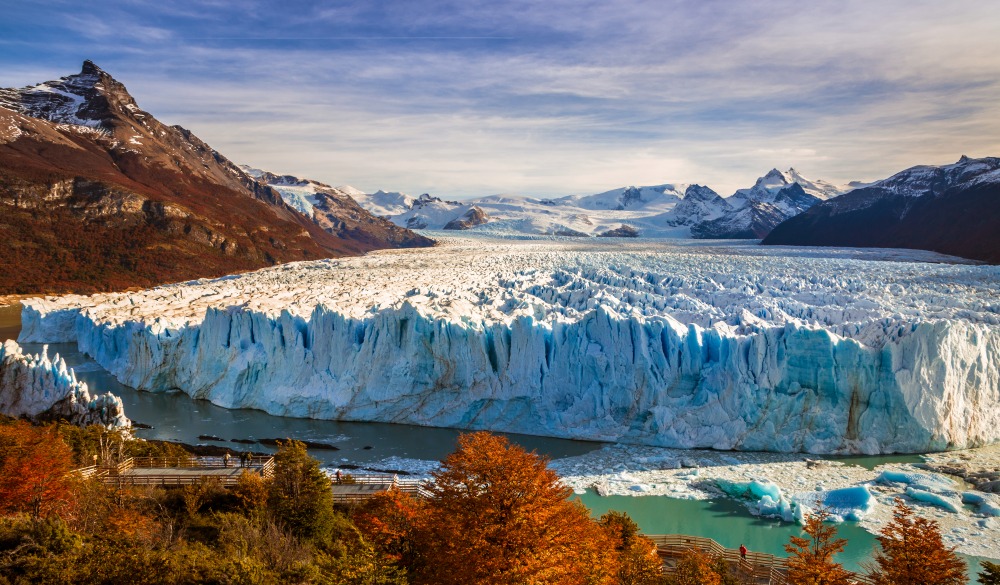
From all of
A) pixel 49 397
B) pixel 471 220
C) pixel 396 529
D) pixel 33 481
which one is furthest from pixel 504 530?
pixel 471 220

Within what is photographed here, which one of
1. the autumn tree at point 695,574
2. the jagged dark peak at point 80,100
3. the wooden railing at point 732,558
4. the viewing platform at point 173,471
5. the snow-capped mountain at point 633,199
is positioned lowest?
the wooden railing at point 732,558

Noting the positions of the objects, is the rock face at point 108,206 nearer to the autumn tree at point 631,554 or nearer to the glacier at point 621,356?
the glacier at point 621,356

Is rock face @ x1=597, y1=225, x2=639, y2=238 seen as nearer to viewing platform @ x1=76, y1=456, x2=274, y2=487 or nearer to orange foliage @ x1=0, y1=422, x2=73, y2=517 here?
viewing platform @ x1=76, y1=456, x2=274, y2=487

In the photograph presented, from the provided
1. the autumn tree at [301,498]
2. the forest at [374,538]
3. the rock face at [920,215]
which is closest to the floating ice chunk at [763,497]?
the forest at [374,538]

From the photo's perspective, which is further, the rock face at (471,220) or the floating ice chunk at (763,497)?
the rock face at (471,220)

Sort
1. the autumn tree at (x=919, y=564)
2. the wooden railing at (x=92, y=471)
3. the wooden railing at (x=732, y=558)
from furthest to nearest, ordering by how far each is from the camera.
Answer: the wooden railing at (x=92, y=471), the wooden railing at (x=732, y=558), the autumn tree at (x=919, y=564)

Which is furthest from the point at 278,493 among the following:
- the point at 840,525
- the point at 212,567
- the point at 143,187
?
the point at 143,187

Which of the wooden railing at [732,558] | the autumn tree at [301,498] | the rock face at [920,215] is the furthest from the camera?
the rock face at [920,215]

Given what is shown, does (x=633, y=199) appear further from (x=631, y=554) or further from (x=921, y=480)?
(x=631, y=554)
